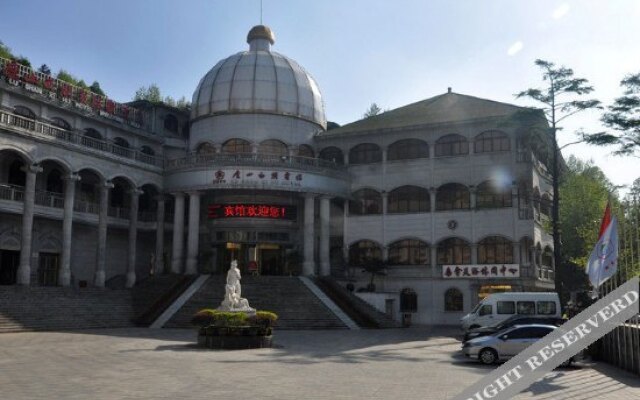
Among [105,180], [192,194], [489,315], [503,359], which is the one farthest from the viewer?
[192,194]

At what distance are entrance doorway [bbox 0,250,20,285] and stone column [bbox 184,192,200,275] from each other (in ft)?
37.9

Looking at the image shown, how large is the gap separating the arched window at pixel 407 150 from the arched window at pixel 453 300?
1077 cm

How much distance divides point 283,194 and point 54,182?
17.1 metres

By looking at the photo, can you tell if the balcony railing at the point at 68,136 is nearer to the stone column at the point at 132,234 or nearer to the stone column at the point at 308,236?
the stone column at the point at 132,234

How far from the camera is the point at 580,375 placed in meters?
18.5

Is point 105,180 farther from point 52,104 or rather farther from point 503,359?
point 503,359

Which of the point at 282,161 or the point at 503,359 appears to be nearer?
the point at 503,359

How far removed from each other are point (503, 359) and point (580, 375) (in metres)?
3.14

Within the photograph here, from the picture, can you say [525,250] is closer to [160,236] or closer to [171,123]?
[160,236]

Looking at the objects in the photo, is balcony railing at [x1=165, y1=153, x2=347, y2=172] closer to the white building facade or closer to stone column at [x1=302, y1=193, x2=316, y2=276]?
the white building facade

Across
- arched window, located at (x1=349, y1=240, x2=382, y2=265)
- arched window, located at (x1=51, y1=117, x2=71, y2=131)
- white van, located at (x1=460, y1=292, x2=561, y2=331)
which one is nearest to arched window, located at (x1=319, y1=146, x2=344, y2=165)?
arched window, located at (x1=349, y1=240, x2=382, y2=265)

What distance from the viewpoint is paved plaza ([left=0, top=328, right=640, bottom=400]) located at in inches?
553

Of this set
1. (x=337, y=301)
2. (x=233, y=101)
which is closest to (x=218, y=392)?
(x=337, y=301)

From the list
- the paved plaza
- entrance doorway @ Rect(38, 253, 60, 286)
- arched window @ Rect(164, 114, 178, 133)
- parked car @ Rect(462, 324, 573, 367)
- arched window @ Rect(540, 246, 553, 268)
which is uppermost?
arched window @ Rect(164, 114, 178, 133)
